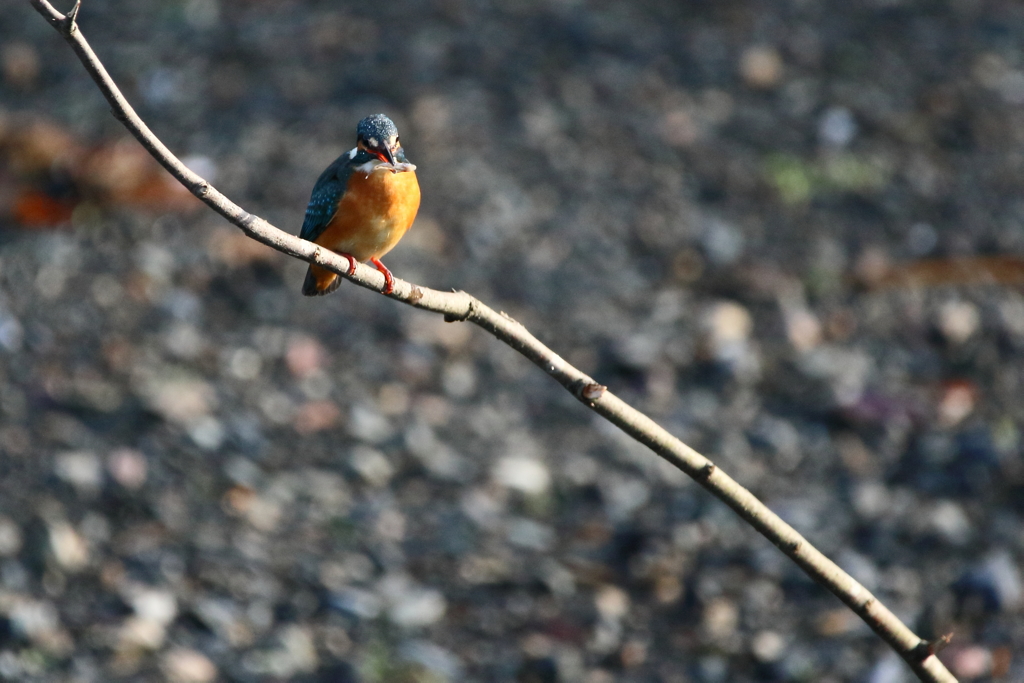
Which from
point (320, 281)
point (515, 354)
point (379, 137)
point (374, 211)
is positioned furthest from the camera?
point (515, 354)

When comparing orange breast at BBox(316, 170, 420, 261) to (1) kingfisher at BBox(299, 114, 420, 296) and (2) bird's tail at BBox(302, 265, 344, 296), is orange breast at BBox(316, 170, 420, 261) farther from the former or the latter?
(2) bird's tail at BBox(302, 265, 344, 296)

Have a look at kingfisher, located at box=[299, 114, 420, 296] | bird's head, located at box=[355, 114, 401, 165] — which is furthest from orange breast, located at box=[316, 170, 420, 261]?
bird's head, located at box=[355, 114, 401, 165]

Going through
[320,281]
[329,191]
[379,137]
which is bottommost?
[379,137]

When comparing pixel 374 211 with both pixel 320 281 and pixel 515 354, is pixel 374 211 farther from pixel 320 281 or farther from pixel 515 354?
pixel 515 354

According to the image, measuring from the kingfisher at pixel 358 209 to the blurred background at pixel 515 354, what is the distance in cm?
245

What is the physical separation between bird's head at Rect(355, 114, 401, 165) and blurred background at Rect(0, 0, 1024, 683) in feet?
10.2

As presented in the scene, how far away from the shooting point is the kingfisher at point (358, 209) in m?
2.95

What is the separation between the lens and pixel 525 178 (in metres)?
8.04

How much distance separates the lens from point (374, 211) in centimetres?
297

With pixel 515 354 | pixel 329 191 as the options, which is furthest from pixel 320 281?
pixel 515 354

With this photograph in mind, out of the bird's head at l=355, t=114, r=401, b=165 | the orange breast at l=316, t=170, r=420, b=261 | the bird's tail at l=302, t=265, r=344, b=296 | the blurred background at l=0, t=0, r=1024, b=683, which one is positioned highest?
the blurred background at l=0, t=0, r=1024, b=683

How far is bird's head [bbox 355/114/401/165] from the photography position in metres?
2.36

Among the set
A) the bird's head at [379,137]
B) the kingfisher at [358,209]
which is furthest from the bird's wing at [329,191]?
the bird's head at [379,137]

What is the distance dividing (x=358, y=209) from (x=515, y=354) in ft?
12.9
